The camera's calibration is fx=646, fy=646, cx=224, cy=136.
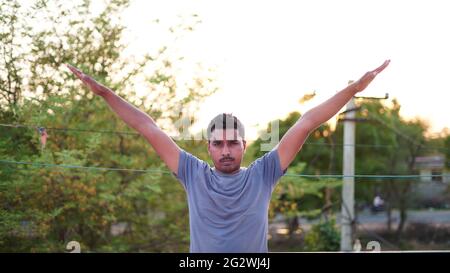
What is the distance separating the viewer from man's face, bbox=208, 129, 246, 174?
1881mm

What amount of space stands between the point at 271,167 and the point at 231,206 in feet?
0.59

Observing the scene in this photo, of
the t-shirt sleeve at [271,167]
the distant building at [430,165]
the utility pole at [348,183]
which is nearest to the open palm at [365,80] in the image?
the t-shirt sleeve at [271,167]

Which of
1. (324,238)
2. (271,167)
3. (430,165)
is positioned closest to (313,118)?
(271,167)

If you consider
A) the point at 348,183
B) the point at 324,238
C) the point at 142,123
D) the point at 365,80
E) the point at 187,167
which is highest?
the point at 365,80

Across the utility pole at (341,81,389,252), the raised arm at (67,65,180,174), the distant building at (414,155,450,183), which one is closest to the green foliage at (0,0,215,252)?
the utility pole at (341,81,389,252)

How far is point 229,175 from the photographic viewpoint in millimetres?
1896

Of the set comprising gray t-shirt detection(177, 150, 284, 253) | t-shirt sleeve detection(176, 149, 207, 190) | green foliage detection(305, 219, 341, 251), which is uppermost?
t-shirt sleeve detection(176, 149, 207, 190)

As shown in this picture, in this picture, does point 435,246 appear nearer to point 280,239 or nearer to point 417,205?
point 417,205

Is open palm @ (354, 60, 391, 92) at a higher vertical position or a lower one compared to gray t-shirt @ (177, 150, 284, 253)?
higher

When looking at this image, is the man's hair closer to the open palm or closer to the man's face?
the man's face

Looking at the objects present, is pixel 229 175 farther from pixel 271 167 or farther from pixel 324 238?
pixel 324 238

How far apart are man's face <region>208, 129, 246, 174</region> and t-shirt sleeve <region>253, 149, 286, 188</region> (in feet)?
0.23
